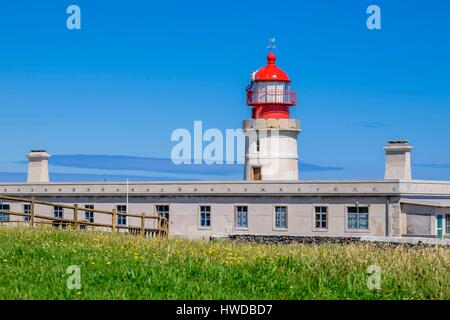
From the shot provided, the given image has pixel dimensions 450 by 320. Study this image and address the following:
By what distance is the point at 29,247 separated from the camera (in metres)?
18.7

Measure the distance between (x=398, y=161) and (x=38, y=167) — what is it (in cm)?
1986

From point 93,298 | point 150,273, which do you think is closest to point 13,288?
point 93,298

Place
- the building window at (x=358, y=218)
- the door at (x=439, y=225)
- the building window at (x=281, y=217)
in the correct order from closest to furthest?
the door at (x=439, y=225), the building window at (x=358, y=218), the building window at (x=281, y=217)

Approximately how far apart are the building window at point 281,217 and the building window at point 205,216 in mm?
3306

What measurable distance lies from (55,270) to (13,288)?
177cm

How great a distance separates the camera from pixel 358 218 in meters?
38.3

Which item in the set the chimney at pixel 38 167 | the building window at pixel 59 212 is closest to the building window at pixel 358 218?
the building window at pixel 59 212

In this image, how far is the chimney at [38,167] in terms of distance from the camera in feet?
161

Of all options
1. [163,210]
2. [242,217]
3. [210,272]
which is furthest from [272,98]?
[210,272]

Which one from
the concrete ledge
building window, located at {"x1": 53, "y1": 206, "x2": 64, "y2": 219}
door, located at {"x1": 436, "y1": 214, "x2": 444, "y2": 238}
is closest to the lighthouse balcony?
the concrete ledge

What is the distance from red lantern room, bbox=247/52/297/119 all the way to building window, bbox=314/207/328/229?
20.6ft

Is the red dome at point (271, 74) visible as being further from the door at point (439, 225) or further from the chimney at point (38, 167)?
the chimney at point (38, 167)

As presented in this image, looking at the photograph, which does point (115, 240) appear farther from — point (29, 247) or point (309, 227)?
point (309, 227)

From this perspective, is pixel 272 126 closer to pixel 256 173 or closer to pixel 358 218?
pixel 256 173
